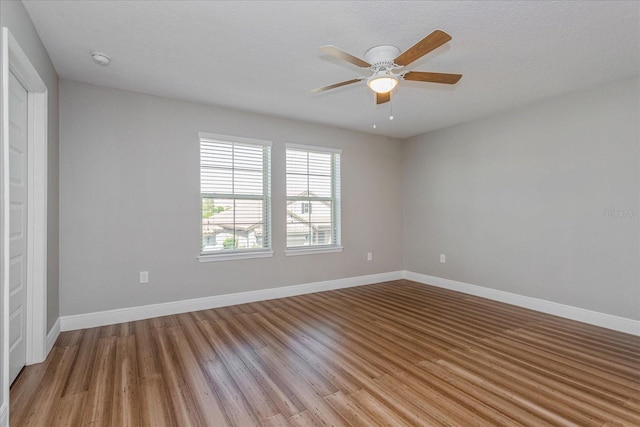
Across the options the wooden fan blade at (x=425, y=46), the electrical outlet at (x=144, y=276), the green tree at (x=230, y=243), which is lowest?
the electrical outlet at (x=144, y=276)

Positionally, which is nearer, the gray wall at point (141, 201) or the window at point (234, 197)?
the gray wall at point (141, 201)

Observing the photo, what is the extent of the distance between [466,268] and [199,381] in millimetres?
4029

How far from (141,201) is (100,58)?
150 centimetres

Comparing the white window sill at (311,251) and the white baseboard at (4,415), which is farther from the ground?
the white window sill at (311,251)

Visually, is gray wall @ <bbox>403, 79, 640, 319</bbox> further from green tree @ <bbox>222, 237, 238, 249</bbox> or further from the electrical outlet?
the electrical outlet

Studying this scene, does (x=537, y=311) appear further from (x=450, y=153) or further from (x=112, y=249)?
(x=112, y=249)

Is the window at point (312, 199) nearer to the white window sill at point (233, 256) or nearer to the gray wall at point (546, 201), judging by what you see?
the white window sill at point (233, 256)

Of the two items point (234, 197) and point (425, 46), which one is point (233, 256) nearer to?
point (234, 197)

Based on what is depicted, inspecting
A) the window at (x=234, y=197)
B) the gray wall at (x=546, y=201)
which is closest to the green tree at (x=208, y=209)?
the window at (x=234, y=197)

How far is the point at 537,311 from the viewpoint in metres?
3.92

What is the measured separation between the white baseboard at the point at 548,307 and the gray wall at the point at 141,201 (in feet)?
7.46

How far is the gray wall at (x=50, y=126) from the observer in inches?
82.5

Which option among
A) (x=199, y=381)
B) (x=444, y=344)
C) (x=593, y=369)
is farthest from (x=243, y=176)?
(x=593, y=369)

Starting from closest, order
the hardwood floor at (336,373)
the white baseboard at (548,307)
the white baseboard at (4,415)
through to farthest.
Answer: the white baseboard at (4,415) → the hardwood floor at (336,373) → the white baseboard at (548,307)
